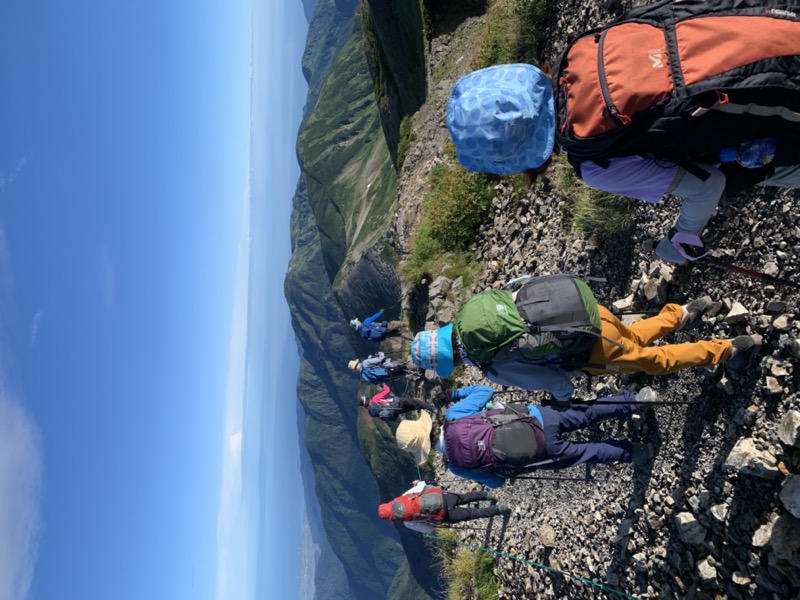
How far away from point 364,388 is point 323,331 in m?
83.5

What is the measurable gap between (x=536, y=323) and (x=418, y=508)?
17.7ft

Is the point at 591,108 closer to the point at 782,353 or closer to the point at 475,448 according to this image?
the point at 782,353

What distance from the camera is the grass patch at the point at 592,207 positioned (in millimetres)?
7488

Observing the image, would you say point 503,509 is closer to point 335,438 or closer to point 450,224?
point 450,224

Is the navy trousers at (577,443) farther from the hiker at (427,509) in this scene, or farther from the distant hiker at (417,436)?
the distant hiker at (417,436)

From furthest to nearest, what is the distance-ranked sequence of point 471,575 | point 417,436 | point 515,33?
1. point 417,436
2. point 515,33
3. point 471,575

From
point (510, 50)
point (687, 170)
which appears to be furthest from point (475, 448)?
point (510, 50)

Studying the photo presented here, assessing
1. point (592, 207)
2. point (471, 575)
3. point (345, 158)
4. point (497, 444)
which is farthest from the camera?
point (345, 158)

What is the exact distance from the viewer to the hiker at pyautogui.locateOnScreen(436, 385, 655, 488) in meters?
5.93

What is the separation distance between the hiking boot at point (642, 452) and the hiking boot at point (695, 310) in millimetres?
1446

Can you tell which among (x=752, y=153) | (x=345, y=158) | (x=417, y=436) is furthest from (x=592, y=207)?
(x=345, y=158)

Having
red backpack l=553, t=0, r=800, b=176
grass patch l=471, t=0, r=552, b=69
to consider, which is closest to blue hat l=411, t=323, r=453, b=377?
red backpack l=553, t=0, r=800, b=176

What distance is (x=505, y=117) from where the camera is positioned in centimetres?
370

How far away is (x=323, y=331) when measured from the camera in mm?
134625
